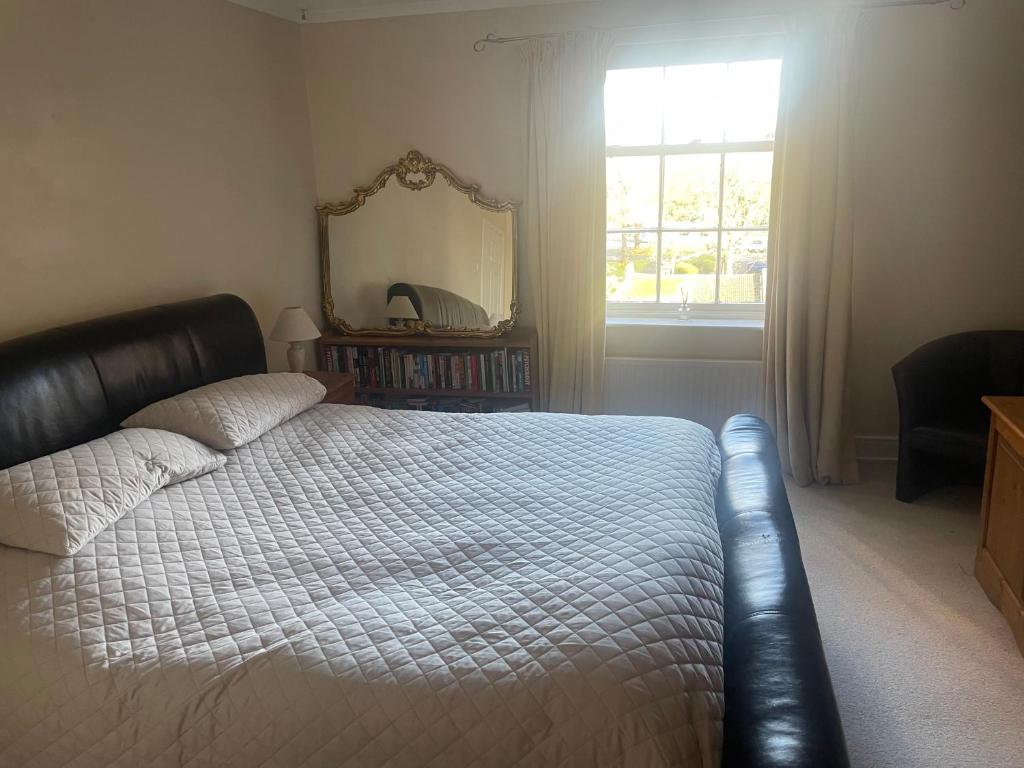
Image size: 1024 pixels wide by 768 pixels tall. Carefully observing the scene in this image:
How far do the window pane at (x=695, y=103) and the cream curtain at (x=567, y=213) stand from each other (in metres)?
0.42

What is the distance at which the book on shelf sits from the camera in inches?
152

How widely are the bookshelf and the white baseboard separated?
1657 mm

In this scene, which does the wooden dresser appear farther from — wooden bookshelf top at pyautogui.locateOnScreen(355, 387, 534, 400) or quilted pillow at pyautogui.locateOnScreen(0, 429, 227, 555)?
quilted pillow at pyautogui.locateOnScreen(0, 429, 227, 555)

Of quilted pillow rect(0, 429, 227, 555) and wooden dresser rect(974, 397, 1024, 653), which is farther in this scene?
wooden dresser rect(974, 397, 1024, 653)

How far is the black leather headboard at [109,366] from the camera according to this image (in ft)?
7.03

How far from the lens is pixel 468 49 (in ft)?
12.1

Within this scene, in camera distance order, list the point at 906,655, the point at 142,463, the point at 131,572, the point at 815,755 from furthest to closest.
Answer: the point at 906,655 → the point at 142,463 → the point at 131,572 → the point at 815,755

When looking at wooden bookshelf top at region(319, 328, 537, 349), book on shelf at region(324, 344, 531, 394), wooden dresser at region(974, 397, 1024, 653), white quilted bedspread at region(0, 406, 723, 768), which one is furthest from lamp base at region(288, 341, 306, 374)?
wooden dresser at region(974, 397, 1024, 653)

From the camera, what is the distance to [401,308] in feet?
13.0

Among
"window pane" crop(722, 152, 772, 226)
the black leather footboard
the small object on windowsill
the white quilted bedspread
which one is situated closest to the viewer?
the black leather footboard

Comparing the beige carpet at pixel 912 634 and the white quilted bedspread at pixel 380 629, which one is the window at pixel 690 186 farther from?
the white quilted bedspread at pixel 380 629

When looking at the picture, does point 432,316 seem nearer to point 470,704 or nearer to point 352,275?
point 352,275

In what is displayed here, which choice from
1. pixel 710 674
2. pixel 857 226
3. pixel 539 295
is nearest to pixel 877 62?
pixel 857 226

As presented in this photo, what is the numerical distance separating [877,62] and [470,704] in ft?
10.8
